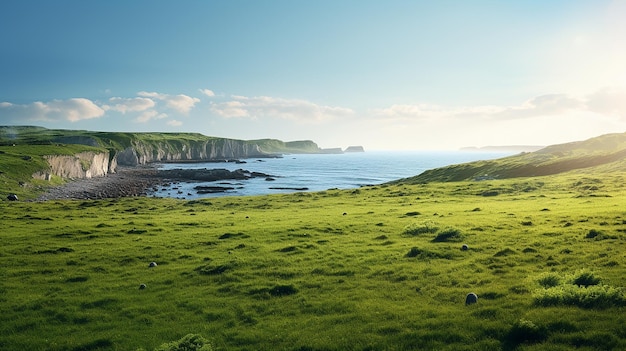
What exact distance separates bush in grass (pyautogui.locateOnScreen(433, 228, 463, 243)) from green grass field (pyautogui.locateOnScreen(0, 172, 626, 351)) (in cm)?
12

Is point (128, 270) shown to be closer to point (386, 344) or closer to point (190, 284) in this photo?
point (190, 284)

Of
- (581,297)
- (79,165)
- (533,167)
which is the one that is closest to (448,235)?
(581,297)

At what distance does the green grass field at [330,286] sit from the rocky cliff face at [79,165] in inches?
3934

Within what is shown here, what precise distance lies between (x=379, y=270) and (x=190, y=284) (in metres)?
9.80

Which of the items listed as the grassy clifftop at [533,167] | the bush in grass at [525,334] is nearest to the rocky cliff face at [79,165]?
the grassy clifftop at [533,167]

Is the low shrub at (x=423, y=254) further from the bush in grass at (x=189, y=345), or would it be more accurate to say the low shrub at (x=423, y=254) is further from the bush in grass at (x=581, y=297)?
the bush in grass at (x=189, y=345)

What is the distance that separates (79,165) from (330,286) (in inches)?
5964

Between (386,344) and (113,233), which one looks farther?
(113,233)

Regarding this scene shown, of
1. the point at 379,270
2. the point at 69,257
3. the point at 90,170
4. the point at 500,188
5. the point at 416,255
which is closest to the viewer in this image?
the point at 379,270

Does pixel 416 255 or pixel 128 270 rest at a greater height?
pixel 416 255

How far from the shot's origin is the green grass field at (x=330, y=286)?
40.5 ft

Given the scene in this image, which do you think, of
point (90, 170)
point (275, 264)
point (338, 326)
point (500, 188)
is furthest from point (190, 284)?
point (90, 170)

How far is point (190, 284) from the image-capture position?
19594 mm

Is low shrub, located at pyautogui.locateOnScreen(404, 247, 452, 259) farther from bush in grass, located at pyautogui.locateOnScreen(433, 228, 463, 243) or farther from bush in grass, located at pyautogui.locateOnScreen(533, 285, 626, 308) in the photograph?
bush in grass, located at pyautogui.locateOnScreen(533, 285, 626, 308)
